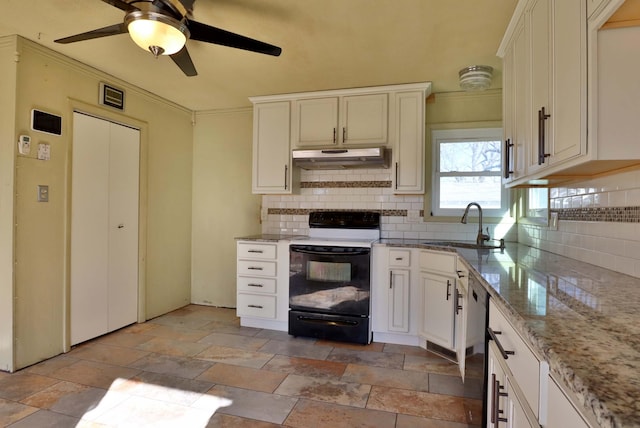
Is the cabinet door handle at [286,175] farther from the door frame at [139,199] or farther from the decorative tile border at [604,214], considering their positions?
the decorative tile border at [604,214]

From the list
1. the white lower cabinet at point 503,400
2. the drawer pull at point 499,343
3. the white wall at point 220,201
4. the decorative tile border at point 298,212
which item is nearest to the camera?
the white lower cabinet at point 503,400

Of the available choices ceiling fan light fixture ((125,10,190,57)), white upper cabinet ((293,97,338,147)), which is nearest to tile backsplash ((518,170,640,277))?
white upper cabinet ((293,97,338,147))

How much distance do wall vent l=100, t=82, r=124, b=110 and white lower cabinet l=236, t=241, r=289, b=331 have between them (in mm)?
1788

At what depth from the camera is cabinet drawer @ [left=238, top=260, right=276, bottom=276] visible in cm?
342

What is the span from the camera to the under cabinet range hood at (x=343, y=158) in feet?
10.4

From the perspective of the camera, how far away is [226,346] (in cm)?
304

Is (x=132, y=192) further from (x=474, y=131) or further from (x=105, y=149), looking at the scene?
(x=474, y=131)

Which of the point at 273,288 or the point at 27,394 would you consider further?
the point at 273,288

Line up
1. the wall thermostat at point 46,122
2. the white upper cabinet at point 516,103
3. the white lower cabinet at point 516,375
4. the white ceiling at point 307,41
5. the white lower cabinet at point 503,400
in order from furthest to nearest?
the wall thermostat at point 46,122 → the white ceiling at point 307,41 → the white upper cabinet at point 516,103 → the white lower cabinet at point 503,400 → the white lower cabinet at point 516,375

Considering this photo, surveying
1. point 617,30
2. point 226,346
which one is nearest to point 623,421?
point 617,30

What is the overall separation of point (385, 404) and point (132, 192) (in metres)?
3.08

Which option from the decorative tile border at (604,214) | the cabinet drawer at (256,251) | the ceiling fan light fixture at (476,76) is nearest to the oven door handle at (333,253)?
the cabinet drawer at (256,251)

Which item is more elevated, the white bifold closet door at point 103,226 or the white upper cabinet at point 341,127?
the white upper cabinet at point 341,127

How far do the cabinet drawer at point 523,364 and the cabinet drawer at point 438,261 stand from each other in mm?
1491
